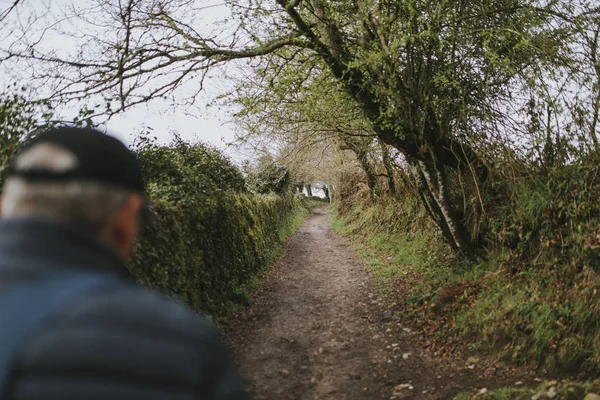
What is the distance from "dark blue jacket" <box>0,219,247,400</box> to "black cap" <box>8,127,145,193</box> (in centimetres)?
15

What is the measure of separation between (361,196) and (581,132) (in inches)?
632

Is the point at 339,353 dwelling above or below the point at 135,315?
below

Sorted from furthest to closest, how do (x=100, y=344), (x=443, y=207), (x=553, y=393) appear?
(x=443, y=207) < (x=553, y=393) < (x=100, y=344)

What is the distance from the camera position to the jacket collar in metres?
1.09

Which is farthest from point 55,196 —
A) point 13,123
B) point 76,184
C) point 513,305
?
point 513,305

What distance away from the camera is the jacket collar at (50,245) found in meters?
1.09

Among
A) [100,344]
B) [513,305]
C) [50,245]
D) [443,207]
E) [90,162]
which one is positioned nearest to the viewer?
[100,344]

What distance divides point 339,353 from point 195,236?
10.9 ft

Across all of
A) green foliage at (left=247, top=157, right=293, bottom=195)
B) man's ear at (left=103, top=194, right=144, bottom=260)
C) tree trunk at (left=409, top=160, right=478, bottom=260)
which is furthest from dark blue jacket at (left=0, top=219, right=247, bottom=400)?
green foliage at (left=247, top=157, right=293, bottom=195)

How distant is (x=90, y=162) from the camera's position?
1.23 metres

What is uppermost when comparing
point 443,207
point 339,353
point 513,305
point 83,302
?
point 83,302

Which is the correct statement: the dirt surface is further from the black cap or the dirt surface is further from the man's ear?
the black cap

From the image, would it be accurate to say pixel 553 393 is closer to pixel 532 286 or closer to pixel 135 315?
pixel 532 286

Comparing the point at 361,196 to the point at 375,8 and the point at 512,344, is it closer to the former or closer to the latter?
the point at 375,8
